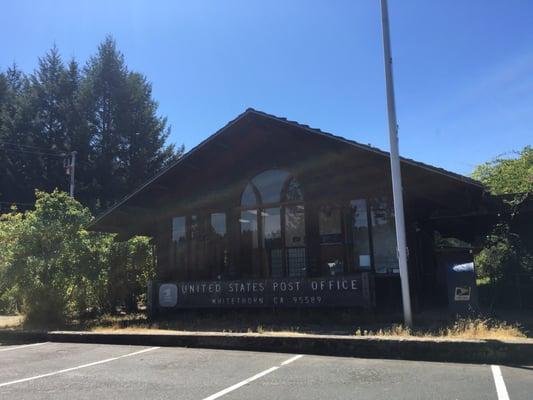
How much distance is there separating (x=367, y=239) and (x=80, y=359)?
7532 millimetres

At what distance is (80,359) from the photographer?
10172 millimetres

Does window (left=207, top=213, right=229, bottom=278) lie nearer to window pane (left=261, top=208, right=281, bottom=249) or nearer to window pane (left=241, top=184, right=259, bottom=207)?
window pane (left=241, top=184, right=259, bottom=207)

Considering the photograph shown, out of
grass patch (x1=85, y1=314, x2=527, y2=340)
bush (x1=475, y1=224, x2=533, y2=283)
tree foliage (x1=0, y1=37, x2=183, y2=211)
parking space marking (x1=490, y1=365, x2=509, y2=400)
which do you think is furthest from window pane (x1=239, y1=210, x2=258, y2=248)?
tree foliage (x1=0, y1=37, x2=183, y2=211)

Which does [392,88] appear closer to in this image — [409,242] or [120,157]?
[409,242]

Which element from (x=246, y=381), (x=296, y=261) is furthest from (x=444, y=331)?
(x=296, y=261)

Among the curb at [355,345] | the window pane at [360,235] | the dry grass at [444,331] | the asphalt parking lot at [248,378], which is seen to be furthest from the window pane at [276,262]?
the asphalt parking lot at [248,378]

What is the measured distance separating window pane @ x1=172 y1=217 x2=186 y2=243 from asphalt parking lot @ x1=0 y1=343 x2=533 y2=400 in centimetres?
653

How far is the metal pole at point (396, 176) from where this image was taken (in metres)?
10.5

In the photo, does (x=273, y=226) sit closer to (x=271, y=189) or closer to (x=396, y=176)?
(x=271, y=189)

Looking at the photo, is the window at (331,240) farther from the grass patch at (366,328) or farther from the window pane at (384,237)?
the grass patch at (366,328)

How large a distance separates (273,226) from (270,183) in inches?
49.9

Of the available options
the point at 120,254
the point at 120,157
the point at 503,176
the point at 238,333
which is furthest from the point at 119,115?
the point at 238,333

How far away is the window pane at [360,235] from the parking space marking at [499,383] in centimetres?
585

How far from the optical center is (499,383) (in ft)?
23.0
